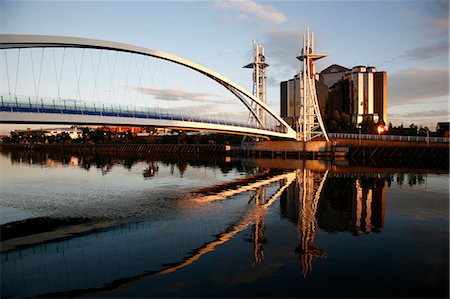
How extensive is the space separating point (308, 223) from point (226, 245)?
3.91 metres

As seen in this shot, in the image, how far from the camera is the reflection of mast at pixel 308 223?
892cm

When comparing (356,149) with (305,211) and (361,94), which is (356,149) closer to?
(305,211)

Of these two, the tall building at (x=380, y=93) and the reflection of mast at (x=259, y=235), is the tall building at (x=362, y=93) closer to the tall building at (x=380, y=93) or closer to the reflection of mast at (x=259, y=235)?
the tall building at (x=380, y=93)

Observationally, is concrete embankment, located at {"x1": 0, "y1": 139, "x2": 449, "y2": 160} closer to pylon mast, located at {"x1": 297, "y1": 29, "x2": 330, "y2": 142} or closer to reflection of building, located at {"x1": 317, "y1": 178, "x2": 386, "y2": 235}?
pylon mast, located at {"x1": 297, "y1": 29, "x2": 330, "y2": 142}

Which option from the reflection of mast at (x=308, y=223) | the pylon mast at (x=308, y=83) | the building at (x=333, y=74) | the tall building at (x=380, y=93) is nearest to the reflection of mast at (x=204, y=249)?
the reflection of mast at (x=308, y=223)

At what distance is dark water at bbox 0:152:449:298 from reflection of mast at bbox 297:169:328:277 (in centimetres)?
4

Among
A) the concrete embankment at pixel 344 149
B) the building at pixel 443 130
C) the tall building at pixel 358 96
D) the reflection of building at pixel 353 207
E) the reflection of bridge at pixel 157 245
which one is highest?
the tall building at pixel 358 96

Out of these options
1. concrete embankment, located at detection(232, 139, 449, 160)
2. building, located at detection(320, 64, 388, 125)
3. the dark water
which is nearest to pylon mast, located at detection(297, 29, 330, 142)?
concrete embankment, located at detection(232, 139, 449, 160)

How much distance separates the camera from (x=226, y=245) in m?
9.87

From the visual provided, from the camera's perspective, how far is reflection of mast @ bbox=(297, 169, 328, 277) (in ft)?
29.3

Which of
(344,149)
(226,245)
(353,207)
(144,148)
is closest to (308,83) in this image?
(344,149)

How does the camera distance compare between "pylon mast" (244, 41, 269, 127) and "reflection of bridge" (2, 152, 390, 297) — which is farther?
"pylon mast" (244, 41, 269, 127)

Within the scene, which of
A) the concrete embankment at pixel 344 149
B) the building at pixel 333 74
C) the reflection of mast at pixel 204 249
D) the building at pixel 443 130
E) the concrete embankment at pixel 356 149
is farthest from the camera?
the building at pixel 333 74

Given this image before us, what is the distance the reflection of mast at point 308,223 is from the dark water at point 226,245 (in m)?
0.04
